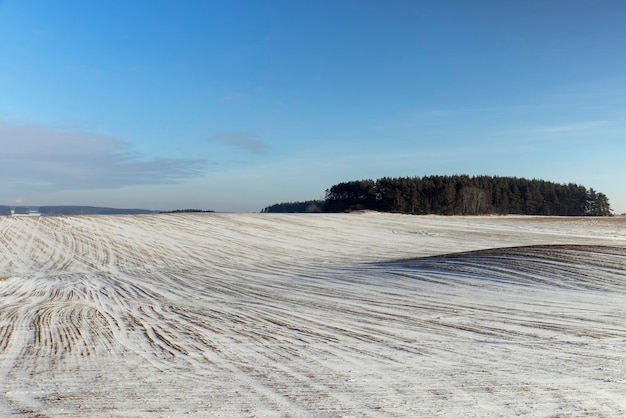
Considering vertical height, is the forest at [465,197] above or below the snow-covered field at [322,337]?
above

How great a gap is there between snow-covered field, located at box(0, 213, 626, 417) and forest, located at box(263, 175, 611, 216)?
6465 centimetres

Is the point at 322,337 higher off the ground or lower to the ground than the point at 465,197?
lower

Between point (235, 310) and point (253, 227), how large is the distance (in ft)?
95.8

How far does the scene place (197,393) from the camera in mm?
5598

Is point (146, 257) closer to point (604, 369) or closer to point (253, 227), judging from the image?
point (253, 227)

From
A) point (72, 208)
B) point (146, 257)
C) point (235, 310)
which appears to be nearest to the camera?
point (235, 310)

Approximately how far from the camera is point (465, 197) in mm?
87938

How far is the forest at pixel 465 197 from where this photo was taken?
85250 mm

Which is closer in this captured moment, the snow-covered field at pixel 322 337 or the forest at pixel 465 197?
the snow-covered field at pixel 322 337

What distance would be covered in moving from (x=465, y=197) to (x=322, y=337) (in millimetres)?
84275

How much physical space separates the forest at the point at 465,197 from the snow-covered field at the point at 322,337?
212ft

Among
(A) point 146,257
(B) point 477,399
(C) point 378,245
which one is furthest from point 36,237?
(B) point 477,399

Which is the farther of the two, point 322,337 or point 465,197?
point 465,197

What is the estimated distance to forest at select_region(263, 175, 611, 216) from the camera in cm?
8525
